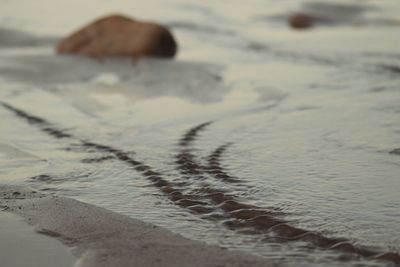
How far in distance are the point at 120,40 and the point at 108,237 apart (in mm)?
7725

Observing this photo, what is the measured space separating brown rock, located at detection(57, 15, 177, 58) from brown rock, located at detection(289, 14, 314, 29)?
14.8 ft

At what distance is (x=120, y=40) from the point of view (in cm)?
1089

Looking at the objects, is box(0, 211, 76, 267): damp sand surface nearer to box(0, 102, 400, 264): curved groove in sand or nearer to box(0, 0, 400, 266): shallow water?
box(0, 0, 400, 266): shallow water

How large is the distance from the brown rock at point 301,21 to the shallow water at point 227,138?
11.1ft

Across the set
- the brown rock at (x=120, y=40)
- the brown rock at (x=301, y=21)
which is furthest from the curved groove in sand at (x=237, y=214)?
the brown rock at (x=301, y=21)

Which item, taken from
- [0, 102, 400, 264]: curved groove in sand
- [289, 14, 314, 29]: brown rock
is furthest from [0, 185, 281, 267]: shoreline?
[289, 14, 314, 29]: brown rock

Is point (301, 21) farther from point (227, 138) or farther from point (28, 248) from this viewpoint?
point (28, 248)

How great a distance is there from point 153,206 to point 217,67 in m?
5.67

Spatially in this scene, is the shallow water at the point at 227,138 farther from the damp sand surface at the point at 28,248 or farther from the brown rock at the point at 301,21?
the brown rock at the point at 301,21

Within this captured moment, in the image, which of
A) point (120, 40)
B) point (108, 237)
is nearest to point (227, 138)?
point (108, 237)

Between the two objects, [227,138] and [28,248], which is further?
[227,138]

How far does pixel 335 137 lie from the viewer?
18.1 ft

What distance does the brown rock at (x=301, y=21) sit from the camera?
48.8 feet

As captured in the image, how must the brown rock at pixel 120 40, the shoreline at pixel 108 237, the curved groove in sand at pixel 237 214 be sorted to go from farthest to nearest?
the brown rock at pixel 120 40
the curved groove in sand at pixel 237 214
the shoreline at pixel 108 237
